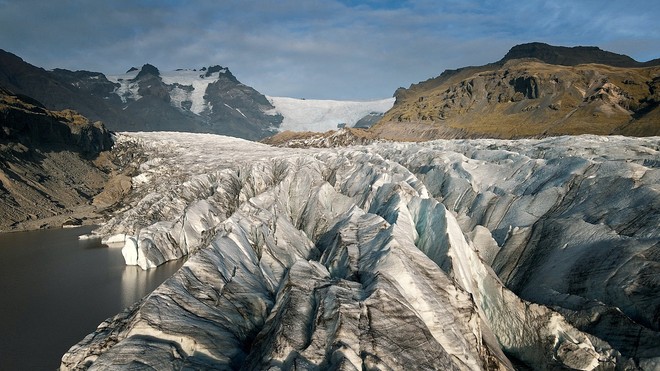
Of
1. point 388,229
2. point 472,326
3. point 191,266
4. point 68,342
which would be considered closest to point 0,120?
point 68,342

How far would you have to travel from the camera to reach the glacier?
10.2 meters

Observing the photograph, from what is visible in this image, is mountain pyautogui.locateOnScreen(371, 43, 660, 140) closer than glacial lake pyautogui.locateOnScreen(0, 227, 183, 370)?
No

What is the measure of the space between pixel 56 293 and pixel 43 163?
56.9 metres

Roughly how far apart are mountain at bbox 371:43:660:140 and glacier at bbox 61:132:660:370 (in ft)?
278

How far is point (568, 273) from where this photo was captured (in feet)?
49.3

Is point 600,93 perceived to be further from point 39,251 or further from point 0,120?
point 0,120

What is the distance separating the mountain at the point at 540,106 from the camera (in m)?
102

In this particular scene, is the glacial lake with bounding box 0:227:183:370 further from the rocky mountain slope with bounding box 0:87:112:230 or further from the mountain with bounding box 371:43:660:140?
the mountain with bounding box 371:43:660:140

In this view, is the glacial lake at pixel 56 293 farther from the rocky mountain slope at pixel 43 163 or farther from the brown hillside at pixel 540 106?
the brown hillside at pixel 540 106

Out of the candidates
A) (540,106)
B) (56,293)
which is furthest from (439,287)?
(540,106)

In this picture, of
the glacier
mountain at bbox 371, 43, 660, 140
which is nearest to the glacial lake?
the glacier

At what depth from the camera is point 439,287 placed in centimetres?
1234

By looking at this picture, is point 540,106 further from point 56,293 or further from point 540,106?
point 56,293

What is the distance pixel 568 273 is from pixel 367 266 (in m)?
7.98
